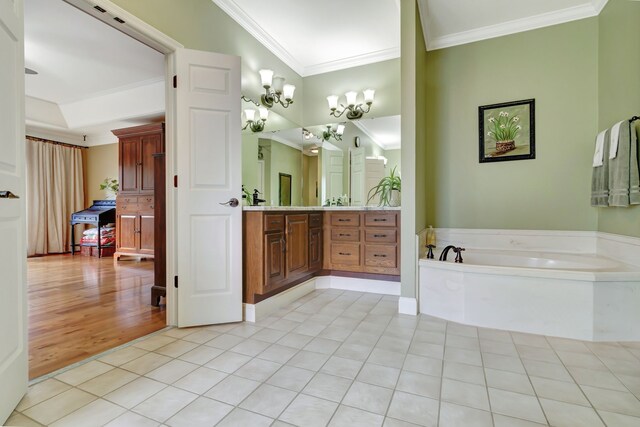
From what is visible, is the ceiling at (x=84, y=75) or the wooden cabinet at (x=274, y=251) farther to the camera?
the ceiling at (x=84, y=75)

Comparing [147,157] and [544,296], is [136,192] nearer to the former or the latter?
[147,157]

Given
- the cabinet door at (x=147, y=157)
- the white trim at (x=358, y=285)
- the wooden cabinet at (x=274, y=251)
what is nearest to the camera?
the wooden cabinet at (x=274, y=251)

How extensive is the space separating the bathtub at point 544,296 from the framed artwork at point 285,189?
180 centimetres

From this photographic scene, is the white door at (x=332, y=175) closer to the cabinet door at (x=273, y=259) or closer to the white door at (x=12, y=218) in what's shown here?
the cabinet door at (x=273, y=259)

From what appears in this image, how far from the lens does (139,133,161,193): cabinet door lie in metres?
4.74

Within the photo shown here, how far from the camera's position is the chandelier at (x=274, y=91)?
3.30 m

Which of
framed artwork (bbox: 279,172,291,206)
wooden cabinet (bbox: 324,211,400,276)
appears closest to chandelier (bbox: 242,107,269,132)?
framed artwork (bbox: 279,172,291,206)

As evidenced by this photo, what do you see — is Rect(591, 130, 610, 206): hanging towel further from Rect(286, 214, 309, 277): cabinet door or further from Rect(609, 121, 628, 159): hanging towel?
Rect(286, 214, 309, 277): cabinet door

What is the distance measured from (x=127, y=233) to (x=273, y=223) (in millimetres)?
3804

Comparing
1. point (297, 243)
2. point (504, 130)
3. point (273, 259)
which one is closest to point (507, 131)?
point (504, 130)

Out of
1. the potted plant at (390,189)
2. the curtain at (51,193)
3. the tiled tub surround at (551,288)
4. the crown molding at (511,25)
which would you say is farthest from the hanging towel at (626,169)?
the curtain at (51,193)

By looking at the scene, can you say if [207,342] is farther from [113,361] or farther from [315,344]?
[315,344]

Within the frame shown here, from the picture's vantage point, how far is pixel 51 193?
5.84m

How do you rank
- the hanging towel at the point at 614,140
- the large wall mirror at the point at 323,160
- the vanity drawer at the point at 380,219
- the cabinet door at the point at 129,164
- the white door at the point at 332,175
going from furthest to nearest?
1. the cabinet door at the point at 129,164
2. the white door at the point at 332,175
3. the large wall mirror at the point at 323,160
4. the vanity drawer at the point at 380,219
5. the hanging towel at the point at 614,140
